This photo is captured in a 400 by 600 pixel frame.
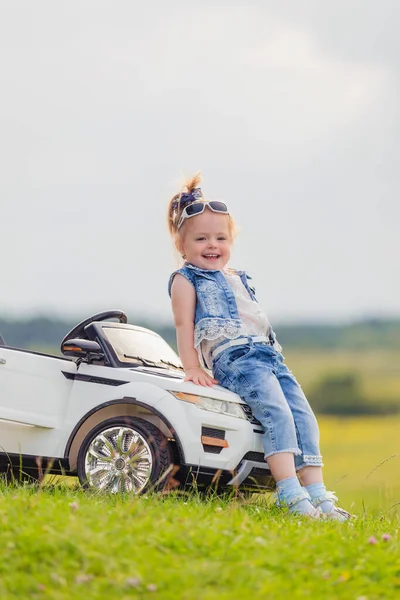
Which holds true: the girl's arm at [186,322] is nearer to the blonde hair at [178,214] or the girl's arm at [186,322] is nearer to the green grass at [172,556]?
the blonde hair at [178,214]

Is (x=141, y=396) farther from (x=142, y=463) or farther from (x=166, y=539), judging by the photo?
(x=166, y=539)

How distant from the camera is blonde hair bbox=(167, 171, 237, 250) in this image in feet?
27.8

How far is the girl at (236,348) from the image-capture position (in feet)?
25.3

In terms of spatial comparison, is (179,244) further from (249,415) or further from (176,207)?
(249,415)

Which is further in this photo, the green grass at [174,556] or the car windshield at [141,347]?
the car windshield at [141,347]

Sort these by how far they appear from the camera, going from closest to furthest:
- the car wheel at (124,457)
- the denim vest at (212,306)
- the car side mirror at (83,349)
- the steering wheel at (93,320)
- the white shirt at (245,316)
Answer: the car wheel at (124,457), the car side mirror at (83,349), the denim vest at (212,306), the white shirt at (245,316), the steering wheel at (93,320)

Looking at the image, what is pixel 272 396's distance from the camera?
308 inches

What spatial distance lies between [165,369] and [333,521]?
80.2 inches

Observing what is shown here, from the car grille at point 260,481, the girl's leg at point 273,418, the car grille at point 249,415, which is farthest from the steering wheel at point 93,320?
the car grille at point 260,481

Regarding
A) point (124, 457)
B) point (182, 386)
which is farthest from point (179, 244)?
point (124, 457)

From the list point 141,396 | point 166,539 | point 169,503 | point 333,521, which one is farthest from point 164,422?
point 166,539

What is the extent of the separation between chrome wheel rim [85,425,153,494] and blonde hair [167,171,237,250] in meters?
1.83

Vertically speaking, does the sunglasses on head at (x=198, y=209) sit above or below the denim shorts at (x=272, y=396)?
above

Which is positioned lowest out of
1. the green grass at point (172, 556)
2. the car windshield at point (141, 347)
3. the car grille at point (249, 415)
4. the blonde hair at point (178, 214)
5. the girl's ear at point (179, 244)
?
the green grass at point (172, 556)
